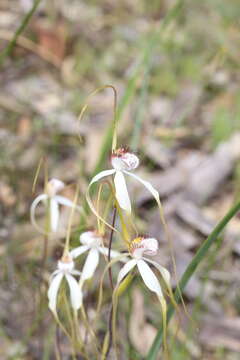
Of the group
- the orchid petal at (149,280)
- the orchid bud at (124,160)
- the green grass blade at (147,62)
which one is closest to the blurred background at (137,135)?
the green grass blade at (147,62)

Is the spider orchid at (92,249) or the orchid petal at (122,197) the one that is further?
the spider orchid at (92,249)

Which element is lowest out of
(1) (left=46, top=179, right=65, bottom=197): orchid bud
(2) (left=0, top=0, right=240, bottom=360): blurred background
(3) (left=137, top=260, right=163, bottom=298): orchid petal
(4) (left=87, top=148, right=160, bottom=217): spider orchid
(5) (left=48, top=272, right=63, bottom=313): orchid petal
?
(2) (left=0, top=0, right=240, bottom=360): blurred background

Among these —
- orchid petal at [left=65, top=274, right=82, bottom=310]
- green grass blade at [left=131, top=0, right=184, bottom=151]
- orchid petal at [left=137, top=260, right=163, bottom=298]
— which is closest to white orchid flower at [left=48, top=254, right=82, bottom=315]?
orchid petal at [left=65, top=274, right=82, bottom=310]

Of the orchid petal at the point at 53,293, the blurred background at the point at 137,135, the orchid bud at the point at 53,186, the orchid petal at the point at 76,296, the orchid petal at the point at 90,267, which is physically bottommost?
the blurred background at the point at 137,135

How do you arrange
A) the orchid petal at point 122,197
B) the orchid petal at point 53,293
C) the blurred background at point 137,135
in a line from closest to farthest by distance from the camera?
the orchid petal at point 122,197 < the orchid petal at point 53,293 < the blurred background at point 137,135

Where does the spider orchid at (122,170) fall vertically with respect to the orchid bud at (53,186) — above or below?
above

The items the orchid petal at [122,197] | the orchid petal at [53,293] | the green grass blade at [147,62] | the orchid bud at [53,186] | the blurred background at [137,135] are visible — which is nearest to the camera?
the orchid petal at [122,197]

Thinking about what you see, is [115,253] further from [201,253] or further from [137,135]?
[137,135]

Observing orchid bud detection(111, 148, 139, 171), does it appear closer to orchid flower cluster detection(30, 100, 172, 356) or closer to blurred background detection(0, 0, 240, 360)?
orchid flower cluster detection(30, 100, 172, 356)

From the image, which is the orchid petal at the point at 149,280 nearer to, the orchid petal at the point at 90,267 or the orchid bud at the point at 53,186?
the orchid petal at the point at 90,267

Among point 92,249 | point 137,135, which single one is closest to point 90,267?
point 92,249
